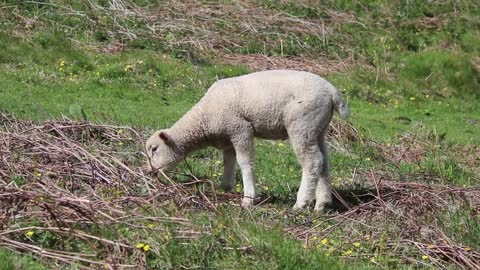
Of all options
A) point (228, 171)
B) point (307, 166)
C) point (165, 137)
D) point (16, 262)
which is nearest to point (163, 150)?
point (165, 137)

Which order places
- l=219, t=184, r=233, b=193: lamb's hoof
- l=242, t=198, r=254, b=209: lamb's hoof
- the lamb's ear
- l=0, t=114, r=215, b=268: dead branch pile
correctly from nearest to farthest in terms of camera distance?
1. l=0, t=114, r=215, b=268: dead branch pile
2. l=242, t=198, r=254, b=209: lamb's hoof
3. the lamb's ear
4. l=219, t=184, r=233, b=193: lamb's hoof

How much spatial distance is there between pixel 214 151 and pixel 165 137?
7.05ft

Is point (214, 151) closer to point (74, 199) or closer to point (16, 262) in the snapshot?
point (74, 199)

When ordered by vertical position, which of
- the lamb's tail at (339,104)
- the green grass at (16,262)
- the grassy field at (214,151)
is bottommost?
the grassy field at (214,151)

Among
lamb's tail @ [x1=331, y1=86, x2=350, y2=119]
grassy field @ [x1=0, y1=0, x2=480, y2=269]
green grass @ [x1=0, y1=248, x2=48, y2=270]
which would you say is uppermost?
green grass @ [x1=0, y1=248, x2=48, y2=270]

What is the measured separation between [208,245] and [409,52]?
55.7 feet

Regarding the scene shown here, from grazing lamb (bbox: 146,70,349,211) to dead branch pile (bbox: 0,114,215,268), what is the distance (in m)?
0.81

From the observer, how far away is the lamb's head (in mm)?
10383

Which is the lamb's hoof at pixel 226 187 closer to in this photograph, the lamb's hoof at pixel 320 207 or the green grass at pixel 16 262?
the lamb's hoof at pixel 320 207

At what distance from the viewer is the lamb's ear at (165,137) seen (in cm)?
1035

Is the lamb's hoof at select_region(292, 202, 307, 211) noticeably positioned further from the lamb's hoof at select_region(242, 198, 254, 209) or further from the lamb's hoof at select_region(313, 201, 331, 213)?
the lamb's hoof at select_region(242, 198, 254, 209)

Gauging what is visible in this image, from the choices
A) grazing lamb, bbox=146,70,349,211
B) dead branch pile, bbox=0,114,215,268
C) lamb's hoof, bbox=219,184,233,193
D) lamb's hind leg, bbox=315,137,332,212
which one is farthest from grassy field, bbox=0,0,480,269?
grazing lamb, bbox=146,70,349,211

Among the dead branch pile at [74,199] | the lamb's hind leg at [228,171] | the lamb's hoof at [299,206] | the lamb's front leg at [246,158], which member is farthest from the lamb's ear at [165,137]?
the lamb's hoof at [299,206]

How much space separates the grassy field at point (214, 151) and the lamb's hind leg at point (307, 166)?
0.27 metres
